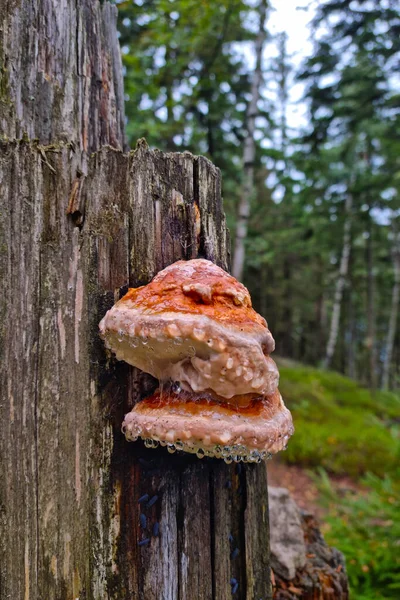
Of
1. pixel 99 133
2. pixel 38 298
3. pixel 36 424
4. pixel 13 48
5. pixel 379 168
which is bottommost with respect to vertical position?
pixel 36 424

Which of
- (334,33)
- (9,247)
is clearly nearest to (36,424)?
(9,247)

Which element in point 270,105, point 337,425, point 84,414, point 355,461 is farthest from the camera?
point 270,105

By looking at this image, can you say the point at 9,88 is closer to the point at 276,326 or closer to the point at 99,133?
the point at 99,133

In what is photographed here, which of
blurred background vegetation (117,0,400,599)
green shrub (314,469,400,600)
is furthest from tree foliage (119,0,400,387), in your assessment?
green shrub (314,469,400,600)

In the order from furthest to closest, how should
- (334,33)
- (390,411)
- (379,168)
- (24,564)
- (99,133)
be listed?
1. (379,168)
2. (390,411)
3. (334,33)
4. (99,133)
5. (24,564)

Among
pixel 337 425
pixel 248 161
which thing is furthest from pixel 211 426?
pixel 337 425

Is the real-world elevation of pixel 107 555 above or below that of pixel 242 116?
below

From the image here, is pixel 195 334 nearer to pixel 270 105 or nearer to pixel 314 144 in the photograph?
pixel 314 144
